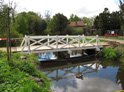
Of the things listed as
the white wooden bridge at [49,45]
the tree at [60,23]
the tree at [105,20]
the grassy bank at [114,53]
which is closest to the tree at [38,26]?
the tree at [60,23]

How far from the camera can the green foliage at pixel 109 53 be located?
1066cm

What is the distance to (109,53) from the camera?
35.8 ft

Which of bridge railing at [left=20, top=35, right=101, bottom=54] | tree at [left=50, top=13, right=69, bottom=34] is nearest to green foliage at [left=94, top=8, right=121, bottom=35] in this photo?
tree at [left=50, top=13, right=69, bottom=34]

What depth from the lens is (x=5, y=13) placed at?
4727mm

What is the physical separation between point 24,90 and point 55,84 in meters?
2.98

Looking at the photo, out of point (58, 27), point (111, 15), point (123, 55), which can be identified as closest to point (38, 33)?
point (58, 27)

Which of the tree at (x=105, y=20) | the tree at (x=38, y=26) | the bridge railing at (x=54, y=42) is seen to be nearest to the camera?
the bridge railing at (x=54, y=42)

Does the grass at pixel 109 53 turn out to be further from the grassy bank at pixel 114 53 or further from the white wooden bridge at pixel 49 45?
the white wooden bridge at pixel 49 45

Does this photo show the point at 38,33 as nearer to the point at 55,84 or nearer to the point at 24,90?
the point at 55,84

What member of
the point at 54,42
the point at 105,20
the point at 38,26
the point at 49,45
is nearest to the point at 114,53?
the point at 54,42

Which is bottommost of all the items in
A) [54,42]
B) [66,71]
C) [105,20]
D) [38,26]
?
[66,71]

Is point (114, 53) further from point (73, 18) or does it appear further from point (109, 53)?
point (73, 18)

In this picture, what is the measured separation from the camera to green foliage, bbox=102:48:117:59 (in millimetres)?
10656

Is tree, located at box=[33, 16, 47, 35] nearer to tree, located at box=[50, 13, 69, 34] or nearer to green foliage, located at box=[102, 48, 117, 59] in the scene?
tree, located at box=[50, 13, 69, 34]
